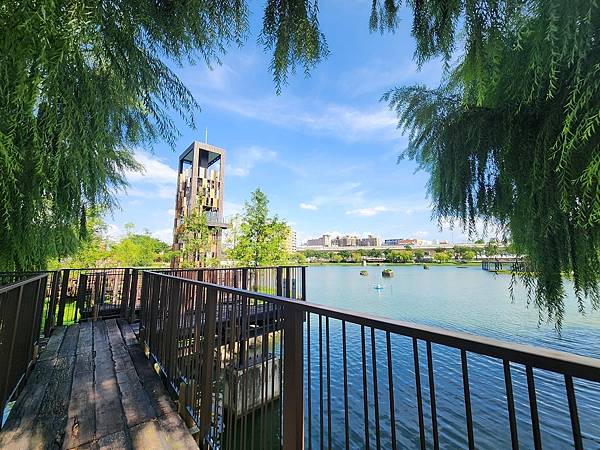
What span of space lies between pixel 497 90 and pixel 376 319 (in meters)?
2.31

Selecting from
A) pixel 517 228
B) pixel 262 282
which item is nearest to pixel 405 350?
pixel 262 282

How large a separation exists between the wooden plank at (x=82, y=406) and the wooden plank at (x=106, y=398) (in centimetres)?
3

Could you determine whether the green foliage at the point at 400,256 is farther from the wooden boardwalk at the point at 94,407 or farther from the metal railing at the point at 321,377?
the wooden boardwalk at the point at 94,407

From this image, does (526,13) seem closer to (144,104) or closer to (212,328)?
(144,104)

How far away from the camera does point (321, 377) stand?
100 cm

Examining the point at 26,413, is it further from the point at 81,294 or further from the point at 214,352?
the point at 81,294

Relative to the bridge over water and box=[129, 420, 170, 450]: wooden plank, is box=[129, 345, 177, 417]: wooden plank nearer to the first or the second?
the bridge over water

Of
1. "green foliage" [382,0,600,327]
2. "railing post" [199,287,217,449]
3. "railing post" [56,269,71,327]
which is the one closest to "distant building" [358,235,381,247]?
"railing post" [56,269,71,327]

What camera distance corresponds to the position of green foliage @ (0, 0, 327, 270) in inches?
44.5

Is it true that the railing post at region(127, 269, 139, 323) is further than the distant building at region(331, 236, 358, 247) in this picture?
No

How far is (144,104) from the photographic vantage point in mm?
1851

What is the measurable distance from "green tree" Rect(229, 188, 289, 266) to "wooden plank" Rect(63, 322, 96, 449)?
37.9ft

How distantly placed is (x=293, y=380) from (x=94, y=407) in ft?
6.03

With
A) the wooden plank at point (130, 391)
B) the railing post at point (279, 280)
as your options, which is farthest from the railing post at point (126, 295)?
the railing post at point (279, 280)
